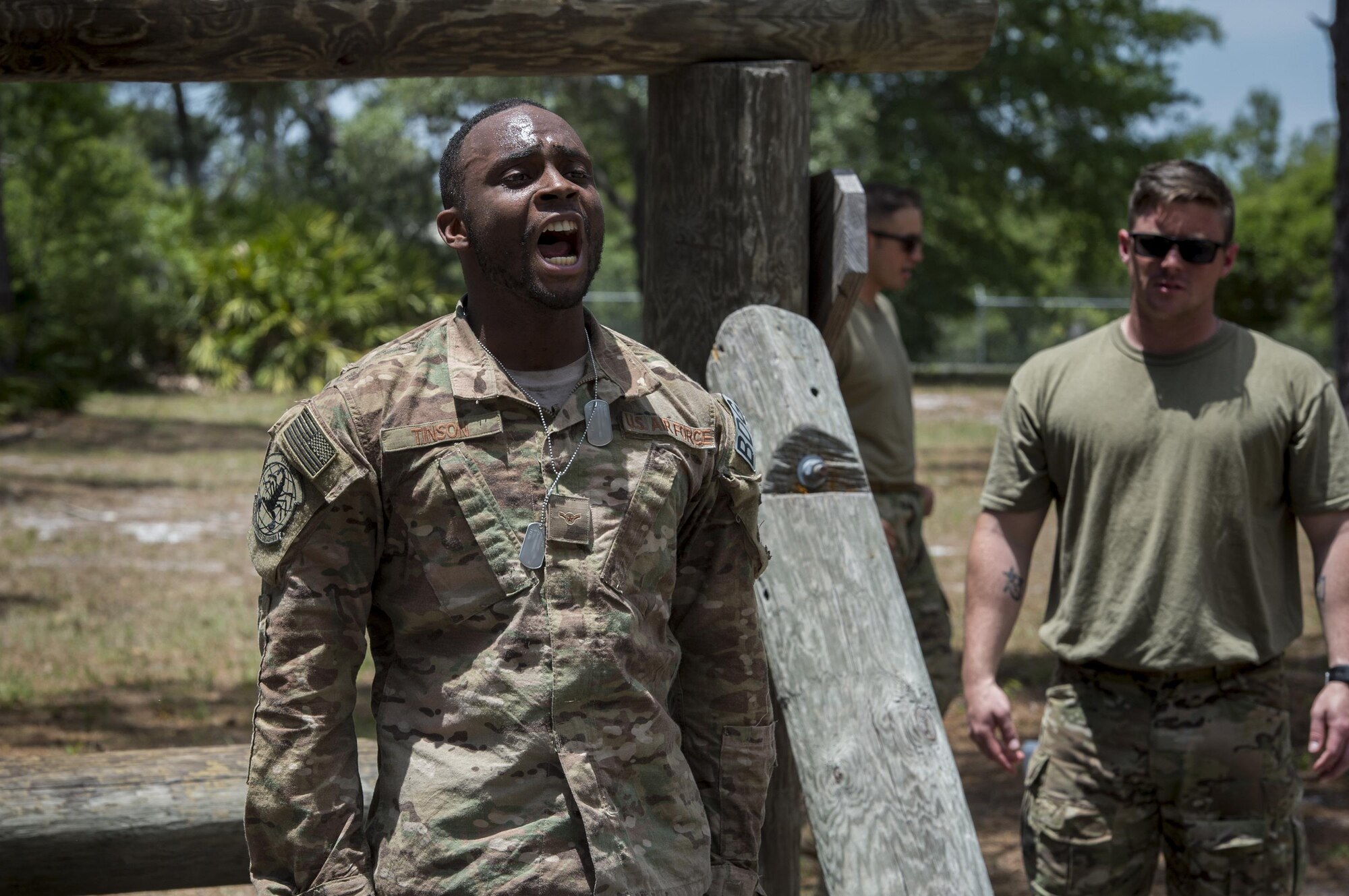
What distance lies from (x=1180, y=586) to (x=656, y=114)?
5.47 ft

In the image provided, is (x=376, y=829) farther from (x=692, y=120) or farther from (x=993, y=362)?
(x=993, y=362)

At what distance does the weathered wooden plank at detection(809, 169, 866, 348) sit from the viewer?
3.23 metres

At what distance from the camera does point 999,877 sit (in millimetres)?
4992

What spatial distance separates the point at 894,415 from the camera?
496 cm

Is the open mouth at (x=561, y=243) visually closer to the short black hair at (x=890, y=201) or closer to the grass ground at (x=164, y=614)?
the short black hair at (x=890, y=201)

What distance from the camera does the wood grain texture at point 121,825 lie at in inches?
126

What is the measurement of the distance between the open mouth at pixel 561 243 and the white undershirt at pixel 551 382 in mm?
186

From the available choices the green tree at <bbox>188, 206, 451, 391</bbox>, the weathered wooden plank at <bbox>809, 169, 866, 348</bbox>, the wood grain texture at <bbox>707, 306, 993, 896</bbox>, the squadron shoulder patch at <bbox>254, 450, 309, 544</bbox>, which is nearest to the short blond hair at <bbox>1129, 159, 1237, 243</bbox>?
the weathered wooden plank at <bbox>809, 169, 866, 348</bbox>

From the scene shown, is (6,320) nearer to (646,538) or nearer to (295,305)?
(295,305)

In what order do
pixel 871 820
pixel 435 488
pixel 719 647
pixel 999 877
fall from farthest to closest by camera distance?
pixel 999 877
pixel 871 820
pixel 719 647
pixel 435 488

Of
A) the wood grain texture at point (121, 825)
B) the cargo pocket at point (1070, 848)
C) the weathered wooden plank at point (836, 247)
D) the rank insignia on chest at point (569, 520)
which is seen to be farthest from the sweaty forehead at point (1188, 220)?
the wood grain texture at point (121, 825)

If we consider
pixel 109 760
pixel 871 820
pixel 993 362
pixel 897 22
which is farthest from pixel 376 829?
pixel 993 362

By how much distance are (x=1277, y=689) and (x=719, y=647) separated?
184 centimetres

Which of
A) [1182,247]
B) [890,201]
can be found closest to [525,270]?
[1182,247]
